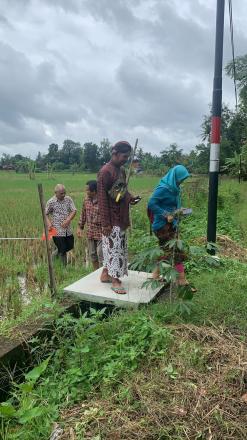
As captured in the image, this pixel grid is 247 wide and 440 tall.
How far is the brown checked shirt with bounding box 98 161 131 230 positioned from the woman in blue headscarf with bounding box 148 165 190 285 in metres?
0.30

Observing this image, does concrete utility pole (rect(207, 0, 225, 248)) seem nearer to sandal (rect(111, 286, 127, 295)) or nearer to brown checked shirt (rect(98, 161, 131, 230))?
brown checked shirt (rect(98, 161, 131, 230))

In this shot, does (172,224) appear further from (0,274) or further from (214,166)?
(0,274)

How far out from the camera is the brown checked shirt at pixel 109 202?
358 cm

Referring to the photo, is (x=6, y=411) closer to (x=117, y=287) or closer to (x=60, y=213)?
(x=117, y=287)

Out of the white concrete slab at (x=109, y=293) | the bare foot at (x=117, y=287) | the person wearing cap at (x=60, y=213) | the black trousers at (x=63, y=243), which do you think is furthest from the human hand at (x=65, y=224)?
the bare foot at (x=117, y=287)

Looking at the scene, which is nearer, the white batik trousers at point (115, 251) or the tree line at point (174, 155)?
the white batik trousers at point (115, 251)

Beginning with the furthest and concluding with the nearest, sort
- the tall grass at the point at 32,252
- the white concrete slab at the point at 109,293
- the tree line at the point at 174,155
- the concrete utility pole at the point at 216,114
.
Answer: the tree line at the point at 174,155
the concrete utility pole at the point at 216,114
the tall grass at the point at 32,252
the white concrete slab at the point at 109,293

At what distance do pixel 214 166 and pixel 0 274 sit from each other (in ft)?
11.2

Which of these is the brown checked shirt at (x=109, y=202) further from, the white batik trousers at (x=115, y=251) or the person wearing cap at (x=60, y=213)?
the person wearing cap at (x=60, y=213)

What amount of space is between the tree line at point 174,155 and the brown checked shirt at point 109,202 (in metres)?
11.2

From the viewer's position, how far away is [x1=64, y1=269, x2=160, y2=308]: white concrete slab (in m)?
3.49

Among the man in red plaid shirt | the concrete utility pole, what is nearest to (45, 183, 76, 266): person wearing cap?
the man in red plaid shirt

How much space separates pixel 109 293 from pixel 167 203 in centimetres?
107

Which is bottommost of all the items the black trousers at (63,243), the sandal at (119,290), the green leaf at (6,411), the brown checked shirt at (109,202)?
the green leaf at (6,411)
